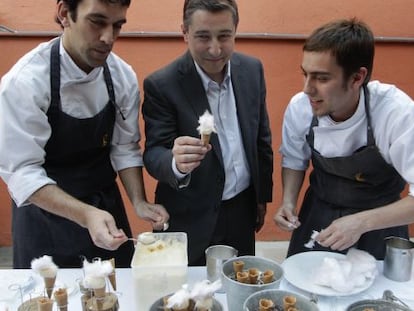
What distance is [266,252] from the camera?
3561mm

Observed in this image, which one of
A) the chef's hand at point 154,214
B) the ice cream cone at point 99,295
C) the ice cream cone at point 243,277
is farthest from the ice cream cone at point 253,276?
the chef's hand at point 154,214

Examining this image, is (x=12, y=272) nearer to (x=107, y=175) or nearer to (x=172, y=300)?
(x=107, y=175)

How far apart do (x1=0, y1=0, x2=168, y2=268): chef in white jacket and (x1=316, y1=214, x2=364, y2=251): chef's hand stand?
617 millimetres

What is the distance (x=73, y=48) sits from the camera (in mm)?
1637

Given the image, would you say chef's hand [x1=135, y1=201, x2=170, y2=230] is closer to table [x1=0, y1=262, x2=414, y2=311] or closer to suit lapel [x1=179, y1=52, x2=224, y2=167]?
table [x1=0, y1=262, x2=414, y2=311]

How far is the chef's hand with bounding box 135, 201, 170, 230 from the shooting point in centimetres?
161

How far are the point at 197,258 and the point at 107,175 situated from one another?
1.87 ft

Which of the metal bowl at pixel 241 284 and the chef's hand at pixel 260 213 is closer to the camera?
the metal bowl at pixel 241 284

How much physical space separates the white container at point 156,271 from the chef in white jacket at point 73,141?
0.16 metres

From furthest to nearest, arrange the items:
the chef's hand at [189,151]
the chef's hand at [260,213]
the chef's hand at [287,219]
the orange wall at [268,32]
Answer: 1. the orange wall at [268,32]
2. the chef's hand at [260,213]
3. the chef's hand at [287,219]
4. the chef's hand at [189,151]

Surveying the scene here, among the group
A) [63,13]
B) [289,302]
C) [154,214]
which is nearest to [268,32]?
[63,13]

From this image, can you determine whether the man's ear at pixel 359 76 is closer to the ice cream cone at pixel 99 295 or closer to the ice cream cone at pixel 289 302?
the ice cream cone at pixel 289 302

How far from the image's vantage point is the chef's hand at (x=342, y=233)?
148 centimetres

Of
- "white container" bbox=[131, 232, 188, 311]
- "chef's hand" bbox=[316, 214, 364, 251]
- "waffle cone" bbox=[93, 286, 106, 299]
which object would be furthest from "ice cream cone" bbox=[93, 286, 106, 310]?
"chef's hand" bbox=[316, 214, 364, 251]
